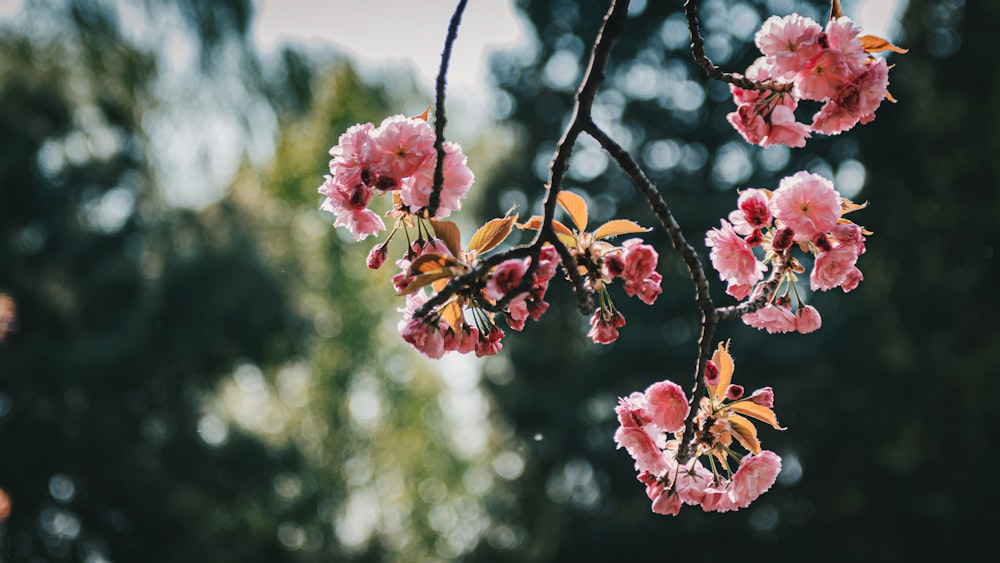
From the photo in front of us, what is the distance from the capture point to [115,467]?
7.75 meters

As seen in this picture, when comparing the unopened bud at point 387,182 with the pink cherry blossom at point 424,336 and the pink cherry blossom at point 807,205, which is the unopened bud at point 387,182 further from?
the pink cherry blossom at point 807,205

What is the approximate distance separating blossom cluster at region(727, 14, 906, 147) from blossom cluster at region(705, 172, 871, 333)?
11cm

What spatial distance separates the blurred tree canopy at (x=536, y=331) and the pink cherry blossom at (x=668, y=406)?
19.6 ft

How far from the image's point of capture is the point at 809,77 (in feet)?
4.16

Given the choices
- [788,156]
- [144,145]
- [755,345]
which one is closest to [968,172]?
[788,156]

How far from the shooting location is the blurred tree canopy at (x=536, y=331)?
6.75m

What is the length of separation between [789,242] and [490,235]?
0.49m

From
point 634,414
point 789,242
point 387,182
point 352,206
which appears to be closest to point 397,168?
point 387,182

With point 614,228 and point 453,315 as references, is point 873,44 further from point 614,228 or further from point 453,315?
point 453,315

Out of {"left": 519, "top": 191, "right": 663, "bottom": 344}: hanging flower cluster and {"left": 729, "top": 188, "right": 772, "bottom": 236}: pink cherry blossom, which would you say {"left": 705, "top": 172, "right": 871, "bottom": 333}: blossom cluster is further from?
{"left": 519, "top": 191, "right": 663, "bottom": 344}: hanging flower cluster

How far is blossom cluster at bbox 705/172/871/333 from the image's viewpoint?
49.4 inches

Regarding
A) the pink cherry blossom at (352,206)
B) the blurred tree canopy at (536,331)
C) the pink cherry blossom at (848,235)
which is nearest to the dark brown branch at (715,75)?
the pink cherry blossom at (848,235)

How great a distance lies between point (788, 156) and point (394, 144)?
Result: 7265 millimetres

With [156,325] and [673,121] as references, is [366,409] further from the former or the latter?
[673,121]
